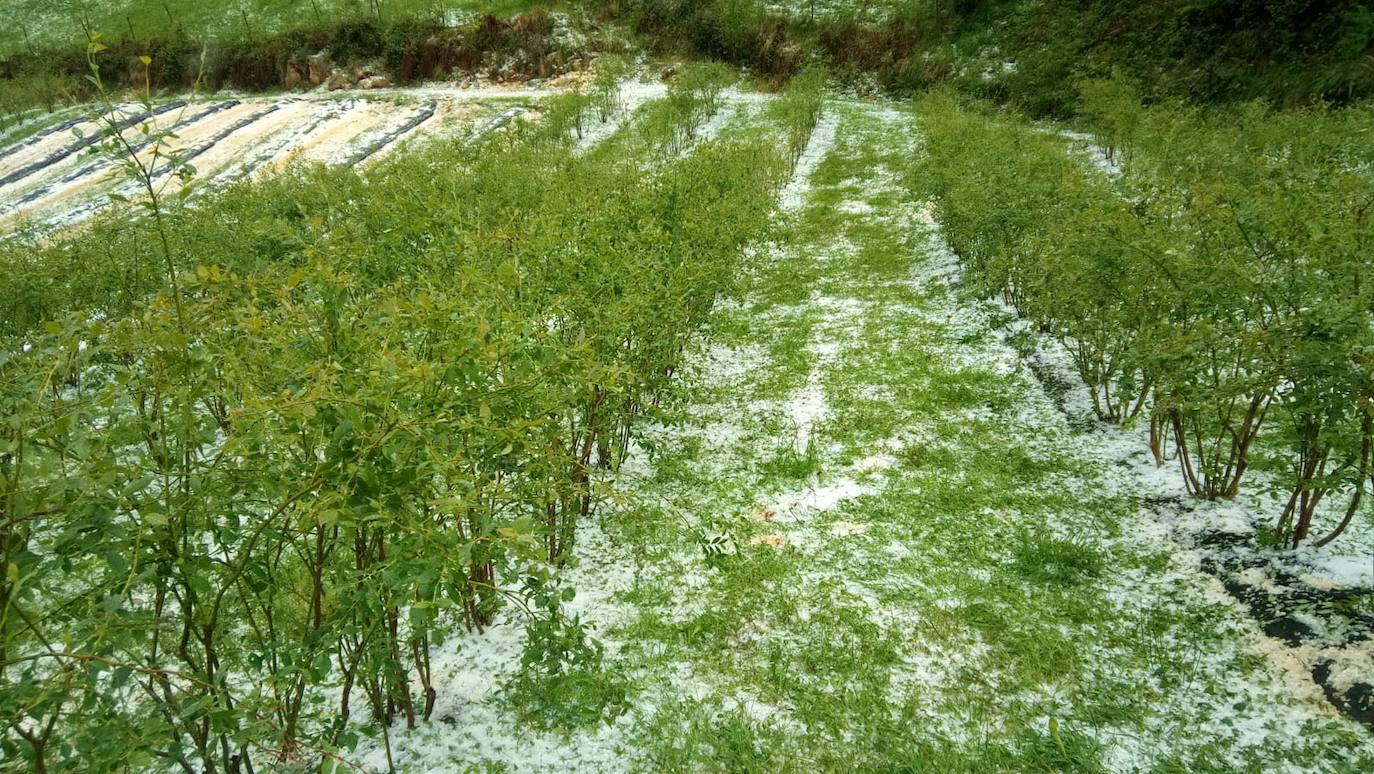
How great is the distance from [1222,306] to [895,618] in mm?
3117

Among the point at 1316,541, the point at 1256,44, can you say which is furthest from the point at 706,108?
the point at 1316,541

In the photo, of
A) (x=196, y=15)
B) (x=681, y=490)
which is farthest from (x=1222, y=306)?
(x=196, y=15)

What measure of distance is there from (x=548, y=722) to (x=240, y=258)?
760 cm

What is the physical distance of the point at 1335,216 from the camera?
4.78m

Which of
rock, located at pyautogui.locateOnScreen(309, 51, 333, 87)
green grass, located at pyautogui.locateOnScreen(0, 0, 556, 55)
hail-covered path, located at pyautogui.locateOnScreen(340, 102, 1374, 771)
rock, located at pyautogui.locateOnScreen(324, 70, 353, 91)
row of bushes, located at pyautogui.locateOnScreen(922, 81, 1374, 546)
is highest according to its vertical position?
green grass, located at pyautogui.locateOnScreen(0, 0, 556, 55)

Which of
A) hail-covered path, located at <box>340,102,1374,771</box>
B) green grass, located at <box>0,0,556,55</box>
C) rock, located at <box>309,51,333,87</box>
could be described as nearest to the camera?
hail-covered path, located at <box>340,102,1374,771</box>

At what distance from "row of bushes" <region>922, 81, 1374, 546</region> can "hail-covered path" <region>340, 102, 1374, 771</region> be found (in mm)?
852

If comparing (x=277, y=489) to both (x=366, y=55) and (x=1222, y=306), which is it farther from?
(x=366, y=55)

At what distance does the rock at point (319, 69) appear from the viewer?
35.7 metres

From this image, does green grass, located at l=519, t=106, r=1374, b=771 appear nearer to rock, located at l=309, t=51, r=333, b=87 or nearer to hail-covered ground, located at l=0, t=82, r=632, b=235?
hail-covered ground, located at l=0, t=82, r=632, b=235

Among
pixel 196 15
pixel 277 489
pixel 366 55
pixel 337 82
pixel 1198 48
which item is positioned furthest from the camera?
pixel 196 15

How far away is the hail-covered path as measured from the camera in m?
3.65

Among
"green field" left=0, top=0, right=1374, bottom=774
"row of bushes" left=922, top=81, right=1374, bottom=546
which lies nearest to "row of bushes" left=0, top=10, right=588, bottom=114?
"green field" left=0, top=0, right=1374, bottom=774

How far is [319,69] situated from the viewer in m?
36.0
